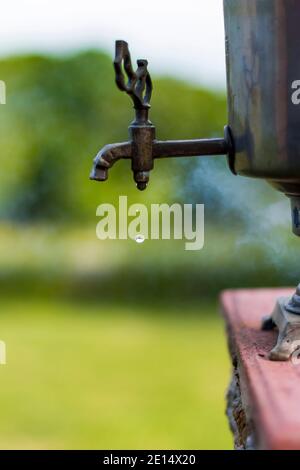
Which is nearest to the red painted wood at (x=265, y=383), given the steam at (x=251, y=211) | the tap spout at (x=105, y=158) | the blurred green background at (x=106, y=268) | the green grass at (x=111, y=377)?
the tap spout at (x=105, y=158)

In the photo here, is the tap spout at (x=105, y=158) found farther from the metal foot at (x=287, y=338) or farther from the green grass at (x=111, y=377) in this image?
the green grass at (x=111, y=377)

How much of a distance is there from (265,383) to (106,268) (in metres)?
5.77

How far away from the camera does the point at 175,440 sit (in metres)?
4.56

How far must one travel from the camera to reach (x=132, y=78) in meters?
1.48

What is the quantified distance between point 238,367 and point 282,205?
14.4 ft

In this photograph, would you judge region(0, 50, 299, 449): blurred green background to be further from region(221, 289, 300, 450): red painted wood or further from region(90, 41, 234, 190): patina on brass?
region(90, 41, 234, 190): patina on brass

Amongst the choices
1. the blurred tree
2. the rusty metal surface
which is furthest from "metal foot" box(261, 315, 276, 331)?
the blurred tree

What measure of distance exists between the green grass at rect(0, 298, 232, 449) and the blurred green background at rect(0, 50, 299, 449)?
0.05 ft

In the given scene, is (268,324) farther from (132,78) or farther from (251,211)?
(251,211)

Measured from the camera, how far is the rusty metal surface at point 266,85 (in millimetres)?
1428

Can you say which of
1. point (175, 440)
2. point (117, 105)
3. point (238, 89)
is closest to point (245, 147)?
point (238, 89)

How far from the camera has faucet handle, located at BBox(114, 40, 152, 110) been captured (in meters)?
1.44

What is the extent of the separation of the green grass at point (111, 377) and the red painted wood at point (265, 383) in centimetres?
284
